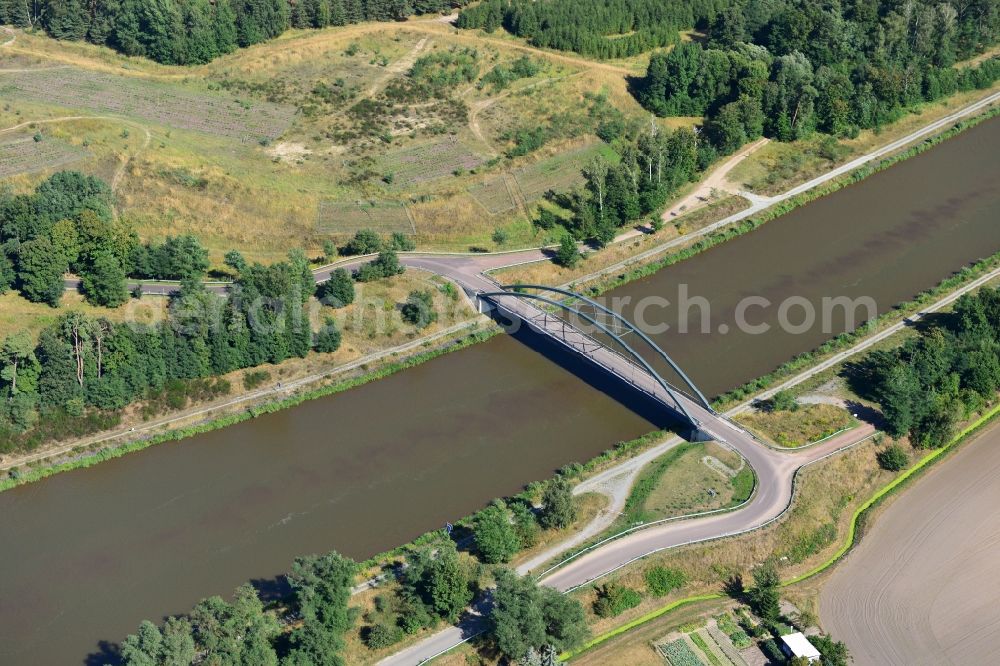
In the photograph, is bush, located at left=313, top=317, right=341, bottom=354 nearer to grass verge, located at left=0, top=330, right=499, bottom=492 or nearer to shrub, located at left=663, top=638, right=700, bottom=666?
grass verge, located at left=0, top=330, right=499, bottom=492

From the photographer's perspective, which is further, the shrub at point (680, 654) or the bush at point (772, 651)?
the shrub at point (680, 654)

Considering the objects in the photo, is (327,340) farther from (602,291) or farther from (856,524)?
(856,524)

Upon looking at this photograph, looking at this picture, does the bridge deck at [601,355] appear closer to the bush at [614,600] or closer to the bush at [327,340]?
the bush at [327,340]

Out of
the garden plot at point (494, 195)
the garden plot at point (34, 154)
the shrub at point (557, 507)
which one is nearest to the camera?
the shrub at point (557, 507)

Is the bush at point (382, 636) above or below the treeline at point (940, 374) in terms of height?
below

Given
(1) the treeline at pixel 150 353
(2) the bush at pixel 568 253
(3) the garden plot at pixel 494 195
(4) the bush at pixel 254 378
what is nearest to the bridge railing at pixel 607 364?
(2) the bush at pixel 568 253

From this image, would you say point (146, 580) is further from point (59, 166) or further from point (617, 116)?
point (617, 116)

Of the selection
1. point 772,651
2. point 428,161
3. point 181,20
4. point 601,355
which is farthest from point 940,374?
point 181,20

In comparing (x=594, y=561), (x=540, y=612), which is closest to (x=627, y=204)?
(x=594, y=561)
